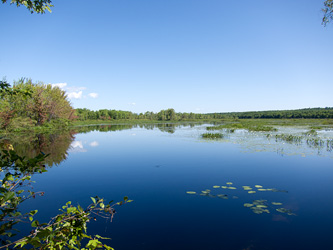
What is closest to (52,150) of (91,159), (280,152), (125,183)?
(91,159)

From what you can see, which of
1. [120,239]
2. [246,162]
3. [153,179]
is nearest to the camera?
[120,239]

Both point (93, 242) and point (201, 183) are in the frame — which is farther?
point (201, 183)

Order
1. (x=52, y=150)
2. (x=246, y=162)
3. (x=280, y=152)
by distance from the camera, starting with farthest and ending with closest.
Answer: (x=52, y=150)
(x=280, y=152)
(x=246, y=162)

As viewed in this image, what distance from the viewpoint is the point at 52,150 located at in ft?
53.0

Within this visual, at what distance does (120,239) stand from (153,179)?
431 centimetres

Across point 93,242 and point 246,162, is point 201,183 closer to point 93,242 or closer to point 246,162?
point 246,162

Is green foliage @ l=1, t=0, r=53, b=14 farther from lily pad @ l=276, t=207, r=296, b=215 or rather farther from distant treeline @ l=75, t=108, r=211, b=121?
distant treeline @ l=75, t=108, r=211, b=121

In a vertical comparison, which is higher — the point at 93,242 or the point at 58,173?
the point at 93,242

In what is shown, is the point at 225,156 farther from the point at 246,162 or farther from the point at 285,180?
the point at 285,180

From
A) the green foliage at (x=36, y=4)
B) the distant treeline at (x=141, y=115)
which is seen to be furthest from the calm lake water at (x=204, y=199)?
the distant treeline at (x=141, y=115)

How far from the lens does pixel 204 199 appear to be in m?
6.85

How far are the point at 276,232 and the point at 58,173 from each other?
968 cm

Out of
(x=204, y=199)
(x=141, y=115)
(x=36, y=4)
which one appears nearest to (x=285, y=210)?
(x=204, y=199)

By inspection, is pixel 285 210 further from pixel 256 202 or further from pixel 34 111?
pixel 34 111
